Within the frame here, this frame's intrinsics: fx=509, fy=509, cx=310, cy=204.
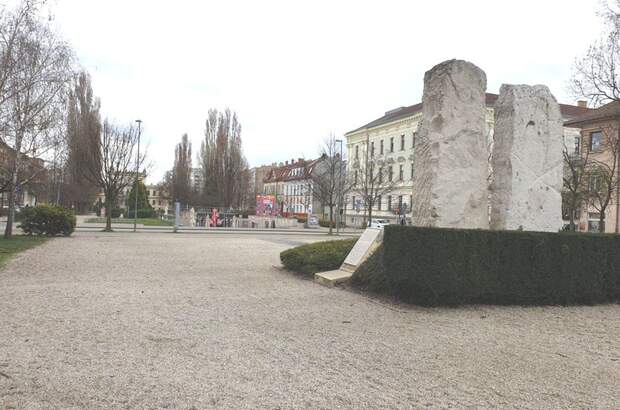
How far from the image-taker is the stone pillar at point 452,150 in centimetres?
935

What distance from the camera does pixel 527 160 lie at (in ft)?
31.8

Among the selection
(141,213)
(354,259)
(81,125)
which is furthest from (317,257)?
(141,213)

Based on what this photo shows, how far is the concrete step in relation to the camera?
34.2 feet

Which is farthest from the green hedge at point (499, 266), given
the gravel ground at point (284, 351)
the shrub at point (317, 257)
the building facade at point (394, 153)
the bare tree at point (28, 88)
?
the building facade at point (394, 153)

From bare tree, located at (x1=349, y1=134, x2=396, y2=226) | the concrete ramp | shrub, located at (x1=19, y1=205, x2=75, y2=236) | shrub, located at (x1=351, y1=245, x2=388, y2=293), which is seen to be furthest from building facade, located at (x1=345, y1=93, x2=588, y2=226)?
shrub, located at (x1=351, y1=245, x2=388, y2=293)

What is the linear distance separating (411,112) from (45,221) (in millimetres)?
48947

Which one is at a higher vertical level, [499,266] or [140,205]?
[140,205]

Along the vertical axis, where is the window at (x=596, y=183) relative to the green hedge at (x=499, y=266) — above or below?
above

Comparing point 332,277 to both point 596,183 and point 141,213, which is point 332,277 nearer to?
point 596,183

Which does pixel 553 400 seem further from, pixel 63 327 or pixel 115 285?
pixel 115 285

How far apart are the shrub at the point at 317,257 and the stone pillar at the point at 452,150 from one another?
289 cm

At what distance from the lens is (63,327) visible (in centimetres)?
608

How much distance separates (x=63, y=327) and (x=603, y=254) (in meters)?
8.68

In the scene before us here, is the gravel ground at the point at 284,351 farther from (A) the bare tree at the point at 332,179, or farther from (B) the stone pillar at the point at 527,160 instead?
(A) the bare tree at the point at 332,179
